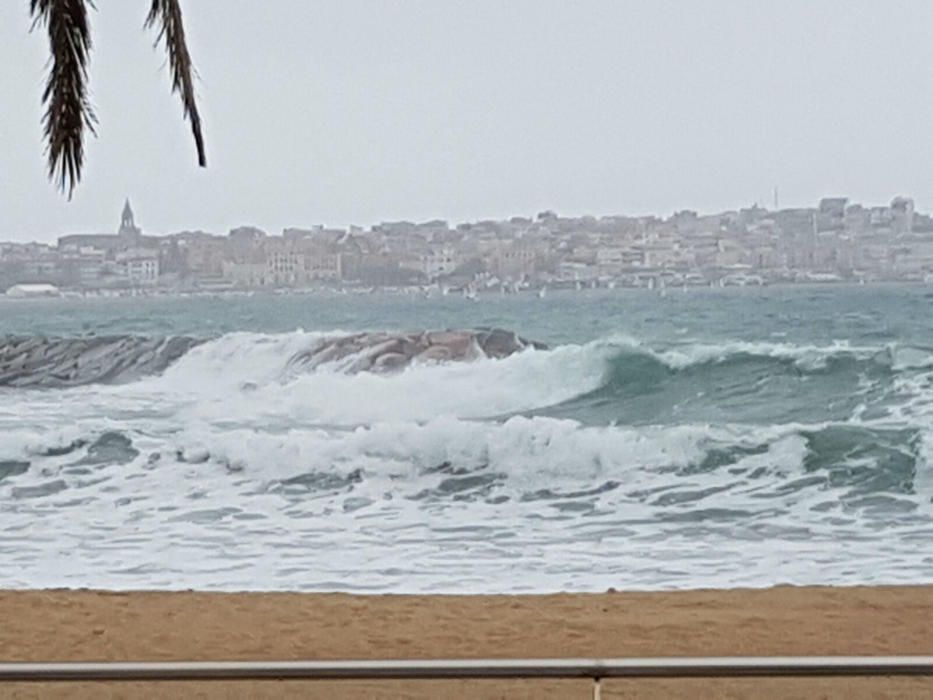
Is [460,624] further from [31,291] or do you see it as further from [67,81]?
[67,81]

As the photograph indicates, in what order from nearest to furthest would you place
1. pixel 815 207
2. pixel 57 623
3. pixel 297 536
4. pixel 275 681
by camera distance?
1. pixel 275 681
2. pixel 57 623
3. pixel 297 536
4. pixel 815 207

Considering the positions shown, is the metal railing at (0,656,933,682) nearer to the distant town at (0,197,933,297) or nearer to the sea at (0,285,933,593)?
the sea at (0,285,933,593)

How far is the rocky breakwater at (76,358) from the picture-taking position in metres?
5.56

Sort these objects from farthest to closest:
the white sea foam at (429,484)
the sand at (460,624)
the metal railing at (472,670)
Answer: the white sea foam at (429,484) < the sand at (460,624) < the metal railing at (472,670)

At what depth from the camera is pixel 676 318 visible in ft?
18.3

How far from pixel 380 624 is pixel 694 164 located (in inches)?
84.3

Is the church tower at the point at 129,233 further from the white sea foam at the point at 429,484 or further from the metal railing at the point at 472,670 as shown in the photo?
the metal railing at the point at 472,670

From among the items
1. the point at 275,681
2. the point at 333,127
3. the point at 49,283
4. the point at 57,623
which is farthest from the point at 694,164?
the point at 275,681

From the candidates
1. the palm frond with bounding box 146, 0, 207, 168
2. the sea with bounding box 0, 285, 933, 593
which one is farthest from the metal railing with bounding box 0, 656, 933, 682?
the sea with bounding box 0, 285, 933, 593

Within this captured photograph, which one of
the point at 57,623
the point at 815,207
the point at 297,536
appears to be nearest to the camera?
the point at 57,623

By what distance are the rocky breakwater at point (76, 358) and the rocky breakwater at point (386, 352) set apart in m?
0.47

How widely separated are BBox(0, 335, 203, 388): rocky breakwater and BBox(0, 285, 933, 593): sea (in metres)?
0.02

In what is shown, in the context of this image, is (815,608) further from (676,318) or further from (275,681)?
(275,681)

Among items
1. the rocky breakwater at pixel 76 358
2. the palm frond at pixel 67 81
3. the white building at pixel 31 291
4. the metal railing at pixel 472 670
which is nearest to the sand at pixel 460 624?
the rocky breakwater at pixel 76 358
